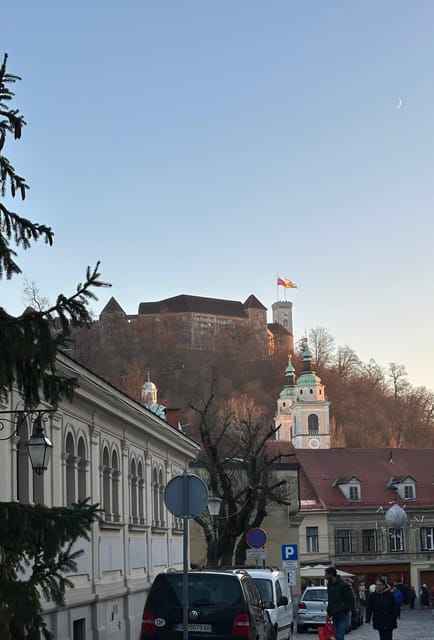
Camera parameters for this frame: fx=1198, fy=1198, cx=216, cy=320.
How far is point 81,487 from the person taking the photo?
2142 centimetres

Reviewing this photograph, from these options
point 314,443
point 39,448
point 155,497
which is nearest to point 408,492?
point 155,497

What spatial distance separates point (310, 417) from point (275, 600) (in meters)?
124

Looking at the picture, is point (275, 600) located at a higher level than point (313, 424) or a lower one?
lower

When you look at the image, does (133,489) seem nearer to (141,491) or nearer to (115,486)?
(141,491)

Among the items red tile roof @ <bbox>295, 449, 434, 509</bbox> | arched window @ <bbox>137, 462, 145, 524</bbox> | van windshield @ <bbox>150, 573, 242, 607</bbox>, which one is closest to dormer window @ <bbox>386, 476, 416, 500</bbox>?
red tile roof @ <bbox>295, 449, 434, 509</bbox>

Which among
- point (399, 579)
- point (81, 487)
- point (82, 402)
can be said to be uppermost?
point (82, 402)

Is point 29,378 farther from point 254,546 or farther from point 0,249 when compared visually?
point 254,546

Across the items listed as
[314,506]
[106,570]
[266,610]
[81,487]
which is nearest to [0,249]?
[266,610]

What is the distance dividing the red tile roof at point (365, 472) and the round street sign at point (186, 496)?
62.3 meters

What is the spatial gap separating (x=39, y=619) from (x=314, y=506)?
68.0 metres

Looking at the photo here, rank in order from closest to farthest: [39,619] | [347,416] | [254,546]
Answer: [39,619], [254,546], [347,416]

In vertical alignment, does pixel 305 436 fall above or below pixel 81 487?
above

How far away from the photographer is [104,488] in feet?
76.8

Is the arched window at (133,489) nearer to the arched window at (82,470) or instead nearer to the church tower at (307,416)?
the arched window at (82,470)
